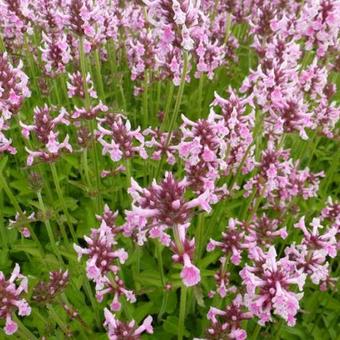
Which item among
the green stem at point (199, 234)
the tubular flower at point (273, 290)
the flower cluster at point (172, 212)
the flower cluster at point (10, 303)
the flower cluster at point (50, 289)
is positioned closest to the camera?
the flower cluster at point (172, 212)

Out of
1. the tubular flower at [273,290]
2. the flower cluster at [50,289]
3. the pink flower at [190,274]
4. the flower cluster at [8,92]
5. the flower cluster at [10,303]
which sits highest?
the flower cluster at [8,92]

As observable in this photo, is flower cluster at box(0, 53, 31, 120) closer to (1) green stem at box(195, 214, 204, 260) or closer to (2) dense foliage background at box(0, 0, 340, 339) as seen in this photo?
(2) dense foliage background at box(0, 0, 340, 339)

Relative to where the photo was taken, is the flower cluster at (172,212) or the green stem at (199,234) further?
the green stem at (199,234)

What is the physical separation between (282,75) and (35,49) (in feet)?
14.9

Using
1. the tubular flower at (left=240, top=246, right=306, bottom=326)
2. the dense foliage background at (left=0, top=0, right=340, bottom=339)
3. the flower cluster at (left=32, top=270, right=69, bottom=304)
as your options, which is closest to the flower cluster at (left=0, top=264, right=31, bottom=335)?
the dense foliage background at (left=0, top=0, right=340, bottom=339)

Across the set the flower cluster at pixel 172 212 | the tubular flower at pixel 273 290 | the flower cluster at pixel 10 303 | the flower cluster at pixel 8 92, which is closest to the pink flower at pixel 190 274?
the flower cluster at pixel 172 212

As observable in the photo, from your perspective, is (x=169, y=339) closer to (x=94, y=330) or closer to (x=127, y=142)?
(x=94, y=330)

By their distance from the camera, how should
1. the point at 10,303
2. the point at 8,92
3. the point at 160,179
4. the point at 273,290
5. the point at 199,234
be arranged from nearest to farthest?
1. the point at 273,290
2. the point at 10,303
3. the point at 160,179
4. the point at 8,92
5. the point at 199,234

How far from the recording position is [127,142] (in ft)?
12.8

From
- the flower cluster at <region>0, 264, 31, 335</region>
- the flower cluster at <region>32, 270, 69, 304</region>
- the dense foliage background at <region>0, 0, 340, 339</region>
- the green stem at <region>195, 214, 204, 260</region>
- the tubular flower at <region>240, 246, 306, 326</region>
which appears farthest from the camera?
the green stem at <region>195, 214, 204, 260</region>

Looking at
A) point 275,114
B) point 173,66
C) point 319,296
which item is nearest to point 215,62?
point 173,66

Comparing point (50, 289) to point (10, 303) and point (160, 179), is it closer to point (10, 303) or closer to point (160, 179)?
point (10, 303)

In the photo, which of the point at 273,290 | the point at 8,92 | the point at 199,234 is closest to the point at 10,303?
the point at 273,290

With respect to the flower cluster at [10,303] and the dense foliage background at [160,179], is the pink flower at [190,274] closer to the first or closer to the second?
the dense foliage background at [160,179]
